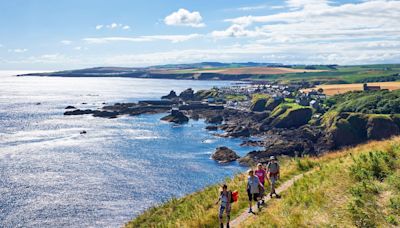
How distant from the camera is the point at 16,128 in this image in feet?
385

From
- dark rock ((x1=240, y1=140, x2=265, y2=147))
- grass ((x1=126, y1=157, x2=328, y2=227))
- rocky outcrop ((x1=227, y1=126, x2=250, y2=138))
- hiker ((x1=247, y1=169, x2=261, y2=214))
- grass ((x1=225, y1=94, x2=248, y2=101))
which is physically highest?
hiker ((x1=247, y1=169, x2=261, y2=214))

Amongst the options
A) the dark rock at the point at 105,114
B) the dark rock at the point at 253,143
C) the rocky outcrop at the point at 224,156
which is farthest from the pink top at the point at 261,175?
the dark rock at the point at 105,114

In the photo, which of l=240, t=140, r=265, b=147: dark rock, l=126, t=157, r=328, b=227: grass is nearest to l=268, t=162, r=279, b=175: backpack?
l=126, t=157, r=328, b=227: grass

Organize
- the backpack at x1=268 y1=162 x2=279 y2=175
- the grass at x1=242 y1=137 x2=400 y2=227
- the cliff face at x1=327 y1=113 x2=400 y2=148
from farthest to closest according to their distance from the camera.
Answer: the cliff face at x1=327 y1=113 x2=400 y2=148 < the backpack at x1=268 y1=162 x2=279 y2=175 < the grass at x1=242 y1=137 x2=400 y2=227

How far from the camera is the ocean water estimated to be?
5278 centimetres

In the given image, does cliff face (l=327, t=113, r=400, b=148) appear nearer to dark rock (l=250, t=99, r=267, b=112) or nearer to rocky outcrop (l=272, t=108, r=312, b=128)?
rocky outcrop (l=272, t=108, r=312, b=128)

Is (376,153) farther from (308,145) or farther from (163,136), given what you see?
(163,136)

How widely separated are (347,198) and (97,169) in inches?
2511

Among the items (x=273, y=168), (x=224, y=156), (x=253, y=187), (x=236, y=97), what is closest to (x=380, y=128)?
(x=224, y=156)

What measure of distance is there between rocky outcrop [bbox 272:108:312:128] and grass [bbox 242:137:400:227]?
96.4m

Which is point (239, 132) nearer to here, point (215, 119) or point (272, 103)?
point (215, 119)

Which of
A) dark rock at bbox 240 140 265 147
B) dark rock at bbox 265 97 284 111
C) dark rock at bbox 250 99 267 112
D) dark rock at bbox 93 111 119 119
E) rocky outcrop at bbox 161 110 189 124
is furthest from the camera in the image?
dark rock at bbox 250 99 267 112

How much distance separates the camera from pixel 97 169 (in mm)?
73750

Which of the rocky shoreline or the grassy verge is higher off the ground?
the grassy verge
